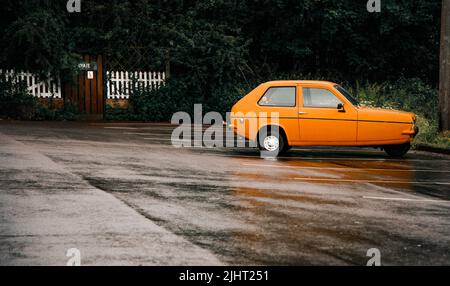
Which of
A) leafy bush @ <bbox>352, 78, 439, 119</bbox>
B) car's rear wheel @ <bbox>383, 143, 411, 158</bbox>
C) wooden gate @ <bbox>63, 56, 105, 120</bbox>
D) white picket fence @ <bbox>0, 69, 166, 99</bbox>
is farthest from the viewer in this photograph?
wooden gate @ <bbox>63, 56, 105, 120</bbox>

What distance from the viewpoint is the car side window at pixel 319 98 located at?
16.8 m

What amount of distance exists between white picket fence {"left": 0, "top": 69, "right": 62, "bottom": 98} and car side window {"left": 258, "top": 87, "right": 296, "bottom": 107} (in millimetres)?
12817

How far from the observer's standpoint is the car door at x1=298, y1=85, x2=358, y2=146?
16.7m

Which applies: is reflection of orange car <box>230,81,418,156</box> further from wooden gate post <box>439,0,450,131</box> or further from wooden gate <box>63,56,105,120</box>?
wooden gate <box>63,56,105,120</box>

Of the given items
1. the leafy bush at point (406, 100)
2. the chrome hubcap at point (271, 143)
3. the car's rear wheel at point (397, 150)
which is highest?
the leafy bush at point (406, 100)

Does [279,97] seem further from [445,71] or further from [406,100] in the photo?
[406,100]

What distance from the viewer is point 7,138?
1902cm

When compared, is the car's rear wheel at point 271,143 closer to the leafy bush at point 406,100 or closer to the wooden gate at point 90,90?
the leafy bush at point 406,100

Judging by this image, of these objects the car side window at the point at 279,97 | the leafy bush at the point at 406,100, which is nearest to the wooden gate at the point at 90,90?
the leafy bush at the point at 406,100

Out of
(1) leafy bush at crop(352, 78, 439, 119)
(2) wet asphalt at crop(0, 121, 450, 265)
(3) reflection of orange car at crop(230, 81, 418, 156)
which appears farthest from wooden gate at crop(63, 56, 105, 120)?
(3) reflection of orange car at crop(230, 81, 418, 156)

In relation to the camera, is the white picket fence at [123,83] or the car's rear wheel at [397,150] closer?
the car's rear wheel at [397,150]

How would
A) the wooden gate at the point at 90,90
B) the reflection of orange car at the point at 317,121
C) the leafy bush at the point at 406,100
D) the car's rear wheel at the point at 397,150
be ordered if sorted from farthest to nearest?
the wooden gate at the point at 90,90
the leafy bush at the point at 406,100
the car's rear wheel at the point at 397,150
the reflection of orange car at the point at 317,121

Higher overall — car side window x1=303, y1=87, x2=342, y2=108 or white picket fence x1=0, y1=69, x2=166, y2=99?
white picket fence x1=0, y1=69, x2=166, y2=99

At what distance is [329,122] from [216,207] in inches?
280
